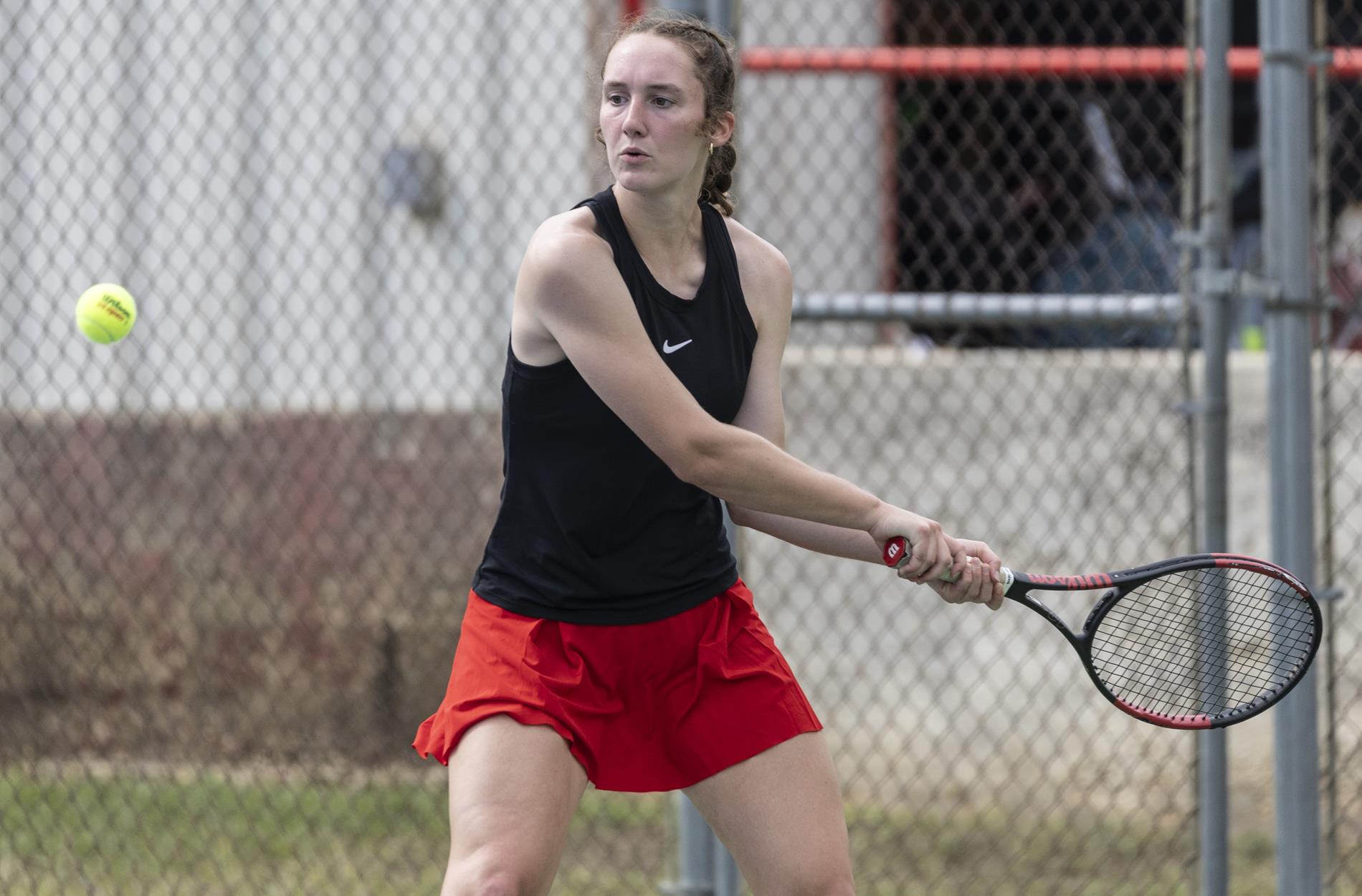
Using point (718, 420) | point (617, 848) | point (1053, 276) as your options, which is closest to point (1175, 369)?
point (1053, 276)

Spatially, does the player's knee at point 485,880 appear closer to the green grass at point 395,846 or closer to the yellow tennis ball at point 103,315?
the yellow tennis ball at point 103,315

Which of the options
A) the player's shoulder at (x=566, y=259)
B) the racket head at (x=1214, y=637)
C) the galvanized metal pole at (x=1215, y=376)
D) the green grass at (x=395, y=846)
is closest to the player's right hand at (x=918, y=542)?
the racket head at (x=1214, y=637)

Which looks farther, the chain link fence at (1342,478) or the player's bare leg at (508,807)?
the chain link fence at (1342,478)

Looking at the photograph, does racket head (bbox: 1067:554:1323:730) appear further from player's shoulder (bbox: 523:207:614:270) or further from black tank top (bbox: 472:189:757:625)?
player's shoulder (bbox: 523:207:614:270)

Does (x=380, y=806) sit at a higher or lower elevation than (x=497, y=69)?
lower

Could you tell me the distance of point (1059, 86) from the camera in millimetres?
5848

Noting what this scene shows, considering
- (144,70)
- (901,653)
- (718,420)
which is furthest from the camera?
(144,70)

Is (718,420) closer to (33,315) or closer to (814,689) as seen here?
(814,689)

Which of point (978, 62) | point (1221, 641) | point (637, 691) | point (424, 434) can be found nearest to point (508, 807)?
point (637, 691)

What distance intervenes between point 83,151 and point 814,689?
3.02 m

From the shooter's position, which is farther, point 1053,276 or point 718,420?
point 1053,276

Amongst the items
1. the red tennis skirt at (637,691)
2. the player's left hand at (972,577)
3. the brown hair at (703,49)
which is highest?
the brown hair at (703,49)

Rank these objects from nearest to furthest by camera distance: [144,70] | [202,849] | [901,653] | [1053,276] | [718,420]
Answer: [718,420], [202,849], [901,653], [144,70], [1053,276]

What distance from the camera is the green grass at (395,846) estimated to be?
453 cm
